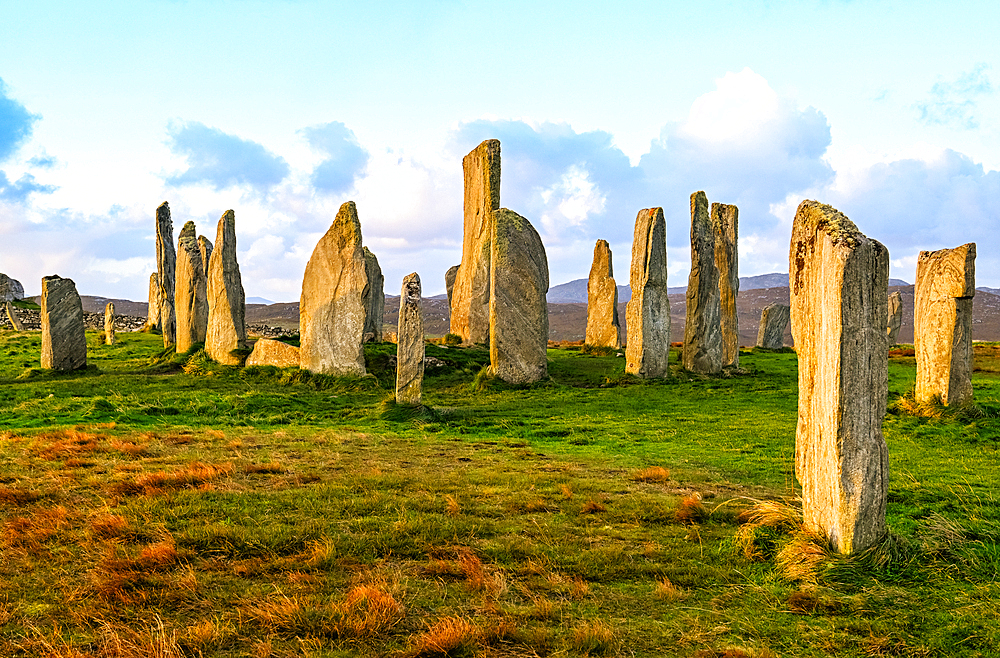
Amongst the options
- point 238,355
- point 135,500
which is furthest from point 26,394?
point 135,500

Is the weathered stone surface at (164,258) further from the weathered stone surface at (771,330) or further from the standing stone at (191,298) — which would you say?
the weathered stone surface at (771,330)

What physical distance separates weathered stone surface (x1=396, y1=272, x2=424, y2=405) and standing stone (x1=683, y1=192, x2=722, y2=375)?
9445 mm

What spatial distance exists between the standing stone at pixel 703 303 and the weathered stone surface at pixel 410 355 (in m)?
9.44

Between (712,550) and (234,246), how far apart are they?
19.9 metres

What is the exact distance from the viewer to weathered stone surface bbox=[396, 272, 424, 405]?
46.3 ft

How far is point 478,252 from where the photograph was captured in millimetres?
25672

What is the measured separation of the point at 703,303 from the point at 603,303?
9.56 m

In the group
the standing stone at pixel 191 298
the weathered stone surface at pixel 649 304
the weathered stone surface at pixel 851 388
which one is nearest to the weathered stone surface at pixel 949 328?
the weathered stone surface at pixel 649 304

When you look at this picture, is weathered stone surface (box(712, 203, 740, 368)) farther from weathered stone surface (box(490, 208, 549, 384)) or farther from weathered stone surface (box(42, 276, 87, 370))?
weathered stone surface (box(42, 276, 87, 370))

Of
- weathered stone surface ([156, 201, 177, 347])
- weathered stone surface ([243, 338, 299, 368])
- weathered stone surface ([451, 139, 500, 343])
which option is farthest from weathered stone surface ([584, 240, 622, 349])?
weathered stone surface ([156, 201, 177, 347])

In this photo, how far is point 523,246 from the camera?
18297 millimetres

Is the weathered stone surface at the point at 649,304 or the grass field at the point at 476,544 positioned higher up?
the weathered stone surface at the point at 649,304

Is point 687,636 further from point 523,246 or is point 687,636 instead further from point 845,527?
point 523,246

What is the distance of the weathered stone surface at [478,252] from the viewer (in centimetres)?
2536
